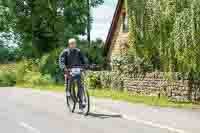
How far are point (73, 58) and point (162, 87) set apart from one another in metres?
8.30

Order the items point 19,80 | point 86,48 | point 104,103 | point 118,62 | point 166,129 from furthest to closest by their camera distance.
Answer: point 19,80
point 86,48
point 118,62
point 104,103
point 166,129

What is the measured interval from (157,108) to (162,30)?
16.2 ft

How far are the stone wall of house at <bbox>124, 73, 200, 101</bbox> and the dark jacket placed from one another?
621 centimetres

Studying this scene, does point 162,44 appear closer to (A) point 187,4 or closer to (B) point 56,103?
(A) point 187,4

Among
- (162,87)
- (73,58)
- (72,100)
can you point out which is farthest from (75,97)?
(162,87)

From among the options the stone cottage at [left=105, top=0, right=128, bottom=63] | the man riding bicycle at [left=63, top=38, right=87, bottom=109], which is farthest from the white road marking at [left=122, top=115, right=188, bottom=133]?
the stone cottage at [left=105, top=0, right=128, bottom=63]

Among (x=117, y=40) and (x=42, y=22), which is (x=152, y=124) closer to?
(x=117, y=40)

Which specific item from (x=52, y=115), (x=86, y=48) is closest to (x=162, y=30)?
(x=52, y=115)

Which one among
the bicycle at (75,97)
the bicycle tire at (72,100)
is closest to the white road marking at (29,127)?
the bicycle at (75,97)

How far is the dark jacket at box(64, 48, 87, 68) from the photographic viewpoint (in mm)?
15633

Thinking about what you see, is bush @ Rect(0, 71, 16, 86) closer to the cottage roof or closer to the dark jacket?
the cottage roof

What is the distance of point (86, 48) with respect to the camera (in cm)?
3800

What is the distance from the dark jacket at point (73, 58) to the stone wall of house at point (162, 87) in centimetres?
621

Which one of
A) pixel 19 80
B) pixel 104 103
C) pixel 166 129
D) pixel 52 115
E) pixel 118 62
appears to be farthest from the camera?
pixel 19 80
